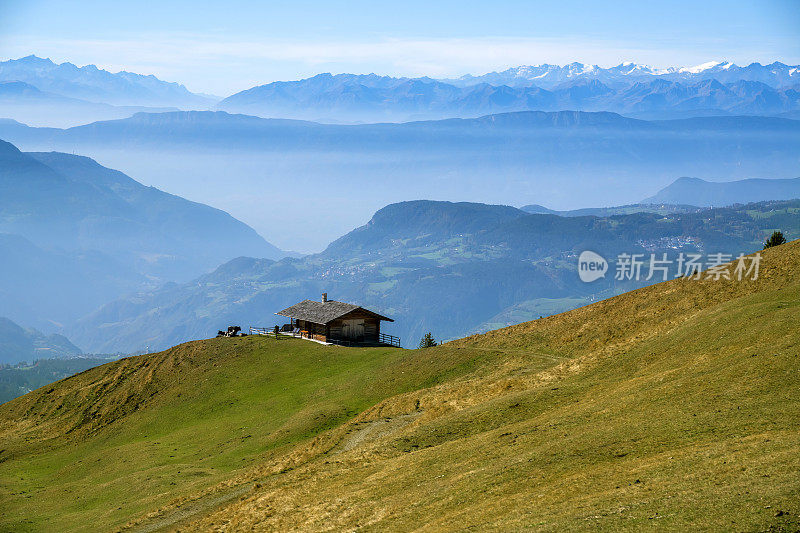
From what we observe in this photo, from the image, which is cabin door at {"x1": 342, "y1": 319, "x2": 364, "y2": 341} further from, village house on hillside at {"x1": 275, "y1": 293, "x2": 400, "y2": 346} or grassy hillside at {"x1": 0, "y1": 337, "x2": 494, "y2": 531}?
grassy hillside at {"x1": 0, "y1": 337, "x2": 494, "y2": 531}

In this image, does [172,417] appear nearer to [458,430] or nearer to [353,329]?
[353,329]

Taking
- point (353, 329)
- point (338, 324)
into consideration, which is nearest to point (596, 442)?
point (338, 324)

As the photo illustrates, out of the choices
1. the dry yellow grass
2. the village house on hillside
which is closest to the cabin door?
the village house on hillside

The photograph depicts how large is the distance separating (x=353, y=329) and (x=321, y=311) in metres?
4.96

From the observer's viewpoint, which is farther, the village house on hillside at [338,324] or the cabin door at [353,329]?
the cabin door at [353,329]

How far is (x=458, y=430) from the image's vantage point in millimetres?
44781

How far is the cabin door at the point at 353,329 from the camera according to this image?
87.9 m

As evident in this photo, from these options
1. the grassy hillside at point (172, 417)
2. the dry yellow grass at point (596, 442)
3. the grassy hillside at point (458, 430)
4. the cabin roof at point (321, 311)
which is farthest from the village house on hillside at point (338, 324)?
the dry yellow grass at point (596, 442)

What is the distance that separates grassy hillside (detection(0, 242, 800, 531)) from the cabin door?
5.20m

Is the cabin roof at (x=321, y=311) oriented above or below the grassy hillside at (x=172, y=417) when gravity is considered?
above

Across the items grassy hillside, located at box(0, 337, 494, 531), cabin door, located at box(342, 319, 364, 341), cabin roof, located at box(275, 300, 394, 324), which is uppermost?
cabin roof, located at box(275, 300, 394, 324)

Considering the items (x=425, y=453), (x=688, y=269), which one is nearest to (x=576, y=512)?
(x=425, y=453)

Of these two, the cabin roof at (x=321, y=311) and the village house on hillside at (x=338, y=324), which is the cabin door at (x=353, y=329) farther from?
the cabin roof at (x=321, y=311)

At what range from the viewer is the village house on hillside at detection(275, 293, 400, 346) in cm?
8719
